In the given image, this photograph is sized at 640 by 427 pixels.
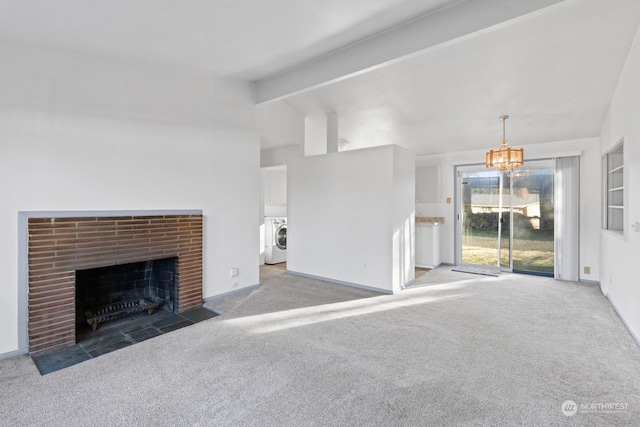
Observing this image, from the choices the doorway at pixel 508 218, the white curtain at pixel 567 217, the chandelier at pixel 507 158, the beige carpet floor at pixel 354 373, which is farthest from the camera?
the doorway at pixel 508 218

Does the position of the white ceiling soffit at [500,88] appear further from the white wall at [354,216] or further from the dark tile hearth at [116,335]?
the dark tile hearth at [116,335]

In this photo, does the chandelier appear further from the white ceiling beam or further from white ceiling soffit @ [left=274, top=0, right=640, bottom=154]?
the white ceiling beam

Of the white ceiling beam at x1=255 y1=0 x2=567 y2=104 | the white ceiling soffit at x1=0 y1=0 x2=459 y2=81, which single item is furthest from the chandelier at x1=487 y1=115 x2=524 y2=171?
the white ceiling soffit at x1=0 y1=0 x2=459 y2=81

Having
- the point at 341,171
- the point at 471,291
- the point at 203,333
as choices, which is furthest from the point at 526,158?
the point at 203,333

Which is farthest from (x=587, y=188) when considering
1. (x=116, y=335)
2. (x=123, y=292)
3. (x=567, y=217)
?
(x=123, y=292)

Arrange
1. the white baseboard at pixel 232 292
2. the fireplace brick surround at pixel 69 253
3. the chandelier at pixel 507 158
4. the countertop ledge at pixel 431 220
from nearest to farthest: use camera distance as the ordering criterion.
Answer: the fireplace brick surround at pixel 69 253
the white baseboard at pixel 232 292
the chandelier at pixel 507 158
the countertop ledge at pixel 431 220

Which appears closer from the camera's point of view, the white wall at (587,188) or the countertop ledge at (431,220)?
the white wall at (587,188)

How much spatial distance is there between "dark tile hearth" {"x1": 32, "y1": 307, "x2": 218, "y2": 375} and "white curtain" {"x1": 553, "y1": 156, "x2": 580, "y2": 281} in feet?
18.6

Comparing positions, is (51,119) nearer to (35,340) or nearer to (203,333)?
(35,340)

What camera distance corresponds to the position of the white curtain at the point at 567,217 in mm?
5227

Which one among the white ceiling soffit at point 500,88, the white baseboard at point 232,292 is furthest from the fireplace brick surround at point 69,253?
the white ceiling soffit at point 500,88

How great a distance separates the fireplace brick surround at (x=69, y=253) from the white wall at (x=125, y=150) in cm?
15

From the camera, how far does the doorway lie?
18.9 feet

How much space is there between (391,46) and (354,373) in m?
3.00
